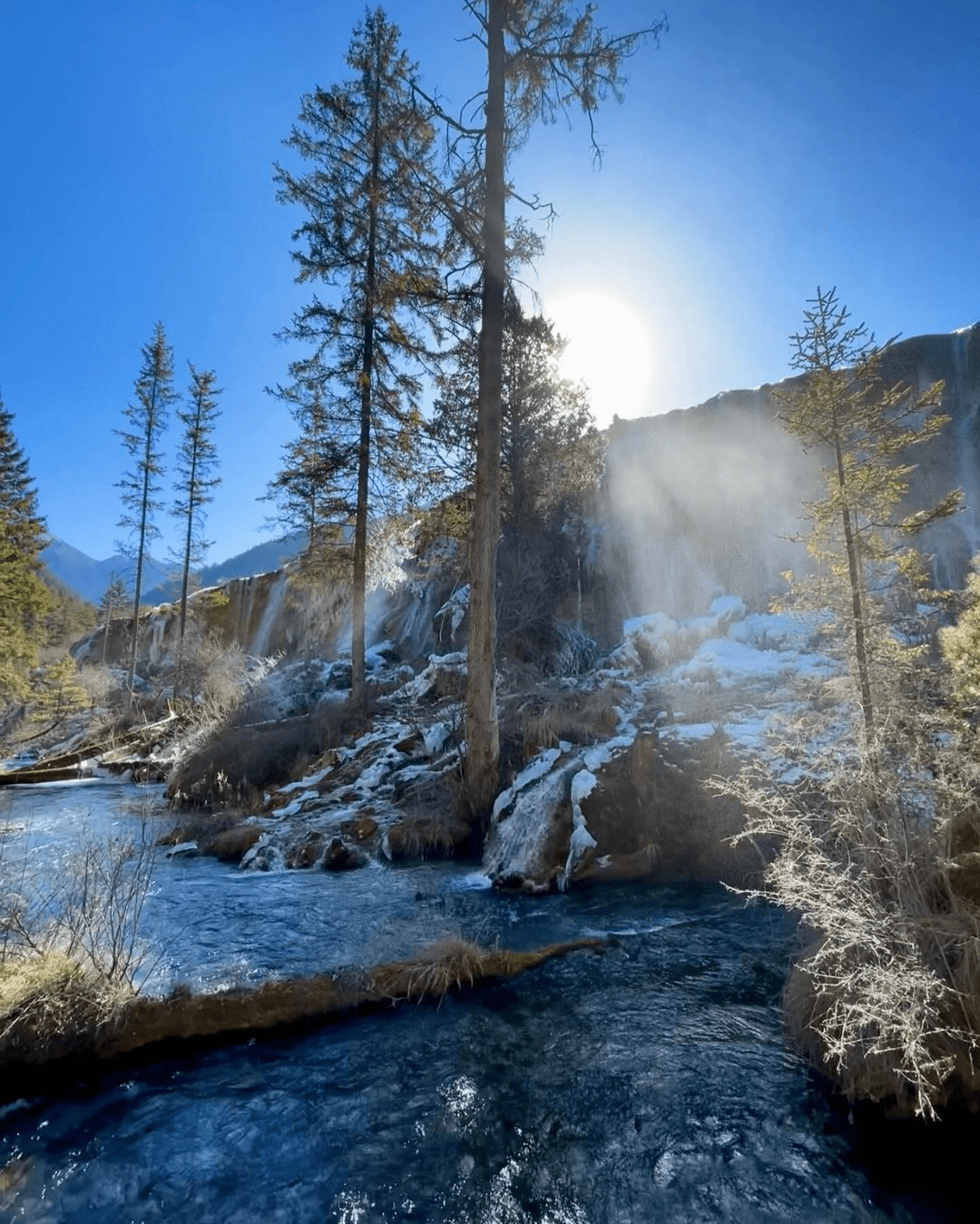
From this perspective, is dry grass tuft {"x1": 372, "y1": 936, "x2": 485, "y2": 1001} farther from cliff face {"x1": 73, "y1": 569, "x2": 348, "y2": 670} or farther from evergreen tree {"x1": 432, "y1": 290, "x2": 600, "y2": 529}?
cliff face {"x1": 73, "y1": 569, "x2": 348, "y2": 670}

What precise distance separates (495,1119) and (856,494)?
661 cm

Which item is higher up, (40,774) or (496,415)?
(496,415)

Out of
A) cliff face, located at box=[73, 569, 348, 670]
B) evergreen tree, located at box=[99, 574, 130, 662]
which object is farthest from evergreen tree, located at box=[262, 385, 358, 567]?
evergreen tree, located at box=[99, 574, 130, 662]

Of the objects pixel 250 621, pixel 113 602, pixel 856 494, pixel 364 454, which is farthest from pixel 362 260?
pixel 113 602

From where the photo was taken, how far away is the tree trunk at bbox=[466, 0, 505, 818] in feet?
28.8

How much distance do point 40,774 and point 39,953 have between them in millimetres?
12370

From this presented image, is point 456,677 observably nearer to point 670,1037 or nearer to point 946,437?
point 670,1037

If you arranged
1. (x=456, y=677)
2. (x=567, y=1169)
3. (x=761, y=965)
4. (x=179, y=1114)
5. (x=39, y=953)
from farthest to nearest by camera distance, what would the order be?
(x=456, y=677), (x=761, y=965), (x=39, y=953), (x=179, y=1114), (x=567, y=1169)

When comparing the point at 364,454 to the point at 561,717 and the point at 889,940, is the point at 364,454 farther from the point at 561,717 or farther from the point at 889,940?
the point at 889,940

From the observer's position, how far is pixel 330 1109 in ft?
11.7

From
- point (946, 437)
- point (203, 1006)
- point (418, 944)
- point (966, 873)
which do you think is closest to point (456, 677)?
point (418, 944)

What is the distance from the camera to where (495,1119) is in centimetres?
346

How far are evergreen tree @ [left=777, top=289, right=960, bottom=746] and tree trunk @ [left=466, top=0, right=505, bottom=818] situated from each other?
13.8ft

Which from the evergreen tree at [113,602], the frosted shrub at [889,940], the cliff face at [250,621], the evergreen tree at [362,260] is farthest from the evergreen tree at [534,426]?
the evergreen tree at [113,602]
